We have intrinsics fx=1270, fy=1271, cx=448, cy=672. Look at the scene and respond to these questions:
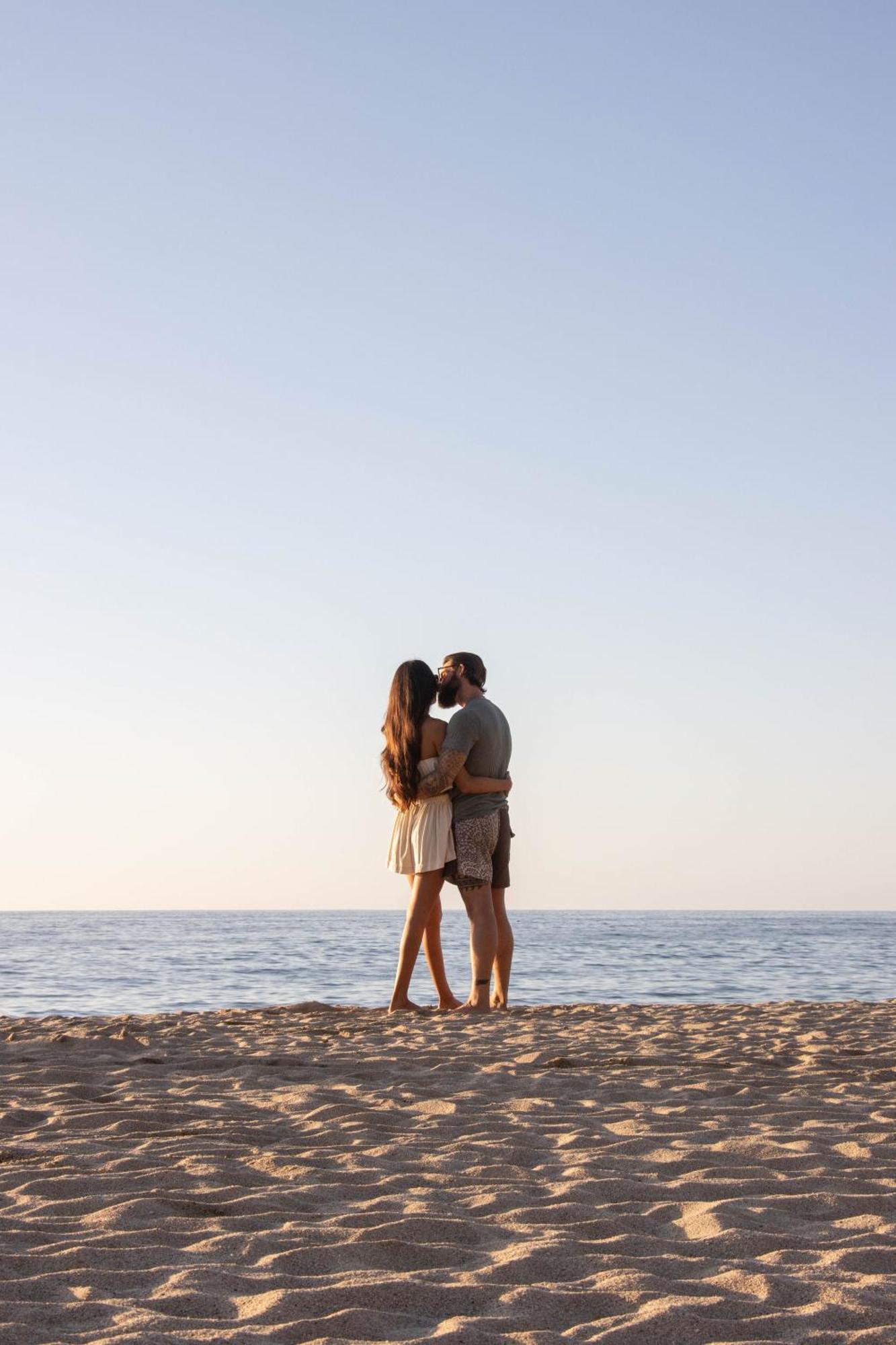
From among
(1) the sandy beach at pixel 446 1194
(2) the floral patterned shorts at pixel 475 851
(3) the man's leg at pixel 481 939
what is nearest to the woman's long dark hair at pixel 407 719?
(2) the floral patterned shorts at pixel 475 851

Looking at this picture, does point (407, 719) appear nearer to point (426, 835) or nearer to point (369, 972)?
point (426, 835)

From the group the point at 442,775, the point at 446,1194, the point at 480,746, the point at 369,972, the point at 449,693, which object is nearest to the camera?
the point at 446,1194

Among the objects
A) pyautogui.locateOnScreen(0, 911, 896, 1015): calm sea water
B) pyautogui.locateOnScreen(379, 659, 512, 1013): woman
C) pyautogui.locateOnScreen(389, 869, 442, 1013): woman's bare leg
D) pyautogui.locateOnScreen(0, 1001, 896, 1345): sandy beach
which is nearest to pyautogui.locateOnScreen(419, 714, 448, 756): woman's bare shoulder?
pyautogui.locateOnScreen(379, 659, 512, 1013): woman

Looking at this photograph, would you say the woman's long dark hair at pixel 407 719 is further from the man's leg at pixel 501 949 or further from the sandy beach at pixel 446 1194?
the sandy beach at pixel 446 1194

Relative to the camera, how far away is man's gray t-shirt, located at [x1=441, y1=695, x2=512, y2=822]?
736 centimetres

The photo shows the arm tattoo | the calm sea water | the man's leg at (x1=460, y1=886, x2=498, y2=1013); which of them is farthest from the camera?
the calm sea water

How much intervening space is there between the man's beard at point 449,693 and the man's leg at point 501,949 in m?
1.18

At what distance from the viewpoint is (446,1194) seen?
3369 mm

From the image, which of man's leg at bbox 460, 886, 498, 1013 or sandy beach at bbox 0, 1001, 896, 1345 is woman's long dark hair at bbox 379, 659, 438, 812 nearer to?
man's leg at bbox 460, 886, 498, 1013

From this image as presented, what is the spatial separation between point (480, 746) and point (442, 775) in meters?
0.29

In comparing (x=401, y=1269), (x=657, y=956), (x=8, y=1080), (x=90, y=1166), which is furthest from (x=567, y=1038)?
(x=657, y=956)

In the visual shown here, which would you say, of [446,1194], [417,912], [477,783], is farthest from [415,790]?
[446,1194]

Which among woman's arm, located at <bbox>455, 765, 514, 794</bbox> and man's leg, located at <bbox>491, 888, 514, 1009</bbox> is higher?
woman's arm, located at <bbox>455, 765, 514, 794</bbox>

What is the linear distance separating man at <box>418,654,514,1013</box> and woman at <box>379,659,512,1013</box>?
0.08 m
